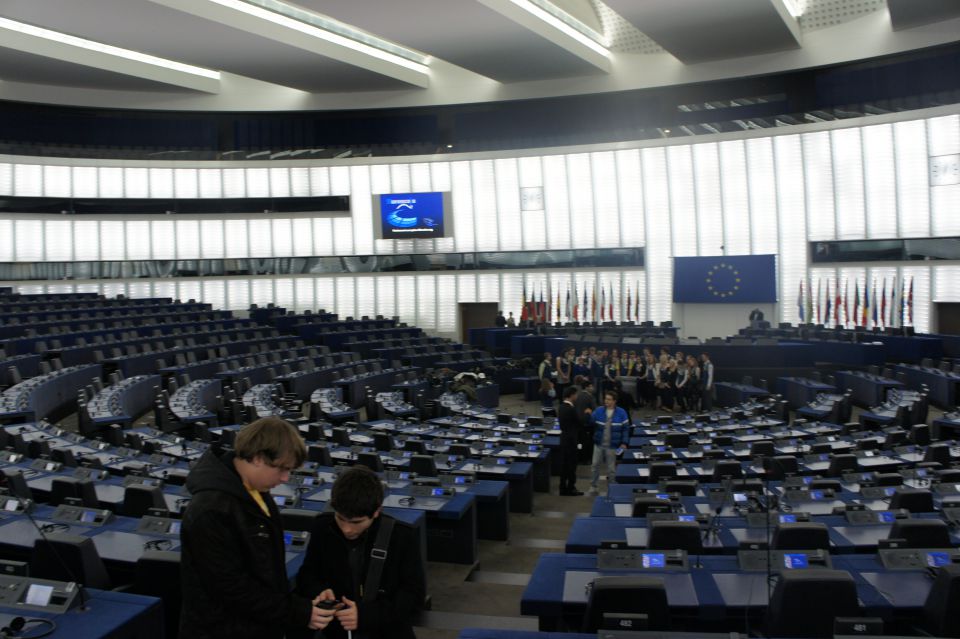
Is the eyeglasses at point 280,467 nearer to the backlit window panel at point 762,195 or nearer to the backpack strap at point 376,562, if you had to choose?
the backpack strap at point 376,562

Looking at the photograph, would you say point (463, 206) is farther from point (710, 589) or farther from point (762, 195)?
point (710, 589)

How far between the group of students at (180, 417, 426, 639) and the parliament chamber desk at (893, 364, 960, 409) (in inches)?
604

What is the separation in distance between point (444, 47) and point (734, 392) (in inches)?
521

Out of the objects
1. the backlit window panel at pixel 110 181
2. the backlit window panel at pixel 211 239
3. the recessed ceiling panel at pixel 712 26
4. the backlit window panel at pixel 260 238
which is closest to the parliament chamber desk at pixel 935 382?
the recessed ceiling panel at pixel 712 26

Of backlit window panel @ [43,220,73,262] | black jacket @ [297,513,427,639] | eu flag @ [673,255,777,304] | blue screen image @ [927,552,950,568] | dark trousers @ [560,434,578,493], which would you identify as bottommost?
dark trousers @ [560,434,578,493]

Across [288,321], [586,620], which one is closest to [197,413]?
[586,620]

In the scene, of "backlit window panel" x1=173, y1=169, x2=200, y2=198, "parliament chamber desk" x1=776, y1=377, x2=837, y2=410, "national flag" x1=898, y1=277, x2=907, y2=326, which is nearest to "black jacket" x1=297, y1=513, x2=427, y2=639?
"parliament chamber desk" x1=776, y1=377, x2=837, y2=410

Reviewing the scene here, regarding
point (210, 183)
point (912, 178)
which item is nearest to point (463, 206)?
point (210, 183)

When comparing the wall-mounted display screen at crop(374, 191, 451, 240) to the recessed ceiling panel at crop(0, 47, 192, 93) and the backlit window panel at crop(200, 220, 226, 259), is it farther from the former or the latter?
the recessed ceiling panel at crop(0, 47, 192, 93)

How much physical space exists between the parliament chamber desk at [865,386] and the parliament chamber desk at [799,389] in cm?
54

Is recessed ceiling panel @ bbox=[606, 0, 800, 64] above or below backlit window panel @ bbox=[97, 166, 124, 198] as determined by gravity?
above

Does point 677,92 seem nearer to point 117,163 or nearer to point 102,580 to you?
point 117,163

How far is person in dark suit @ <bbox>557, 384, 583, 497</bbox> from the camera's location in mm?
10398

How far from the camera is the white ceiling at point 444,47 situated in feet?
65.6
